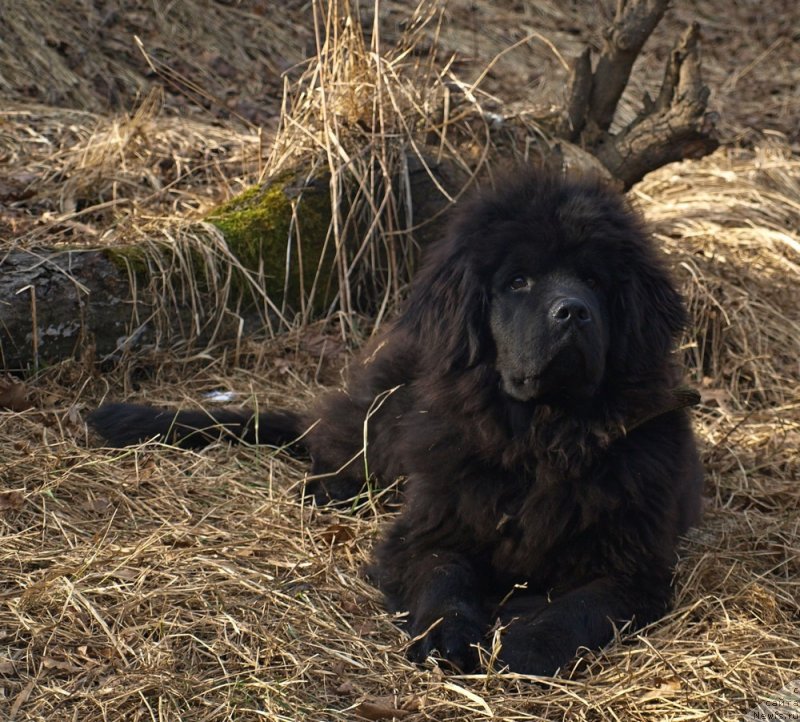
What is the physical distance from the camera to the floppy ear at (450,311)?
11.8ft

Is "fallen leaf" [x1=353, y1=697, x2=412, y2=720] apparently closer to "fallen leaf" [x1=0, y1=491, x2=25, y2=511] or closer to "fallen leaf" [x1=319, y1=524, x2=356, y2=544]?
"fallen leaf" [x1=319, y1=524, x2=356, y2=544]

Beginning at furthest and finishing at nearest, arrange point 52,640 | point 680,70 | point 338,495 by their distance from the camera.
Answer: point 680,70 < point 338,495 < point 52,640

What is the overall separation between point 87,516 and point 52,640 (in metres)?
0.95

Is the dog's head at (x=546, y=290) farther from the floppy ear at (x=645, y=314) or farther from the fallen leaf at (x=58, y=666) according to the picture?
the fallen leaf at (x=58, y=666)

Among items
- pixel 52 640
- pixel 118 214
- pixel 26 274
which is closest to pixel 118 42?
pixel 118 214

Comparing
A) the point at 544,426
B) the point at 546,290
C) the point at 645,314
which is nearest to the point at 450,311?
the point at 546,290

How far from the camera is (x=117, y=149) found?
6.61 meters

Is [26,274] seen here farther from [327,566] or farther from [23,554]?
[327,566]

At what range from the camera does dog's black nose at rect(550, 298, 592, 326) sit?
326 centimetres

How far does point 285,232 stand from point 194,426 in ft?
4.76

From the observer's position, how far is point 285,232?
18.5 feet

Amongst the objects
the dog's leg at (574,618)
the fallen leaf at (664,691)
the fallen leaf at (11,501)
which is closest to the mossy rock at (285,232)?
the fallen leaf at (11,501)

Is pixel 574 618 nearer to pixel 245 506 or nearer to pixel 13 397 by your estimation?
pixel 245 506

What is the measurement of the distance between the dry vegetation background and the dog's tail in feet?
0.24
